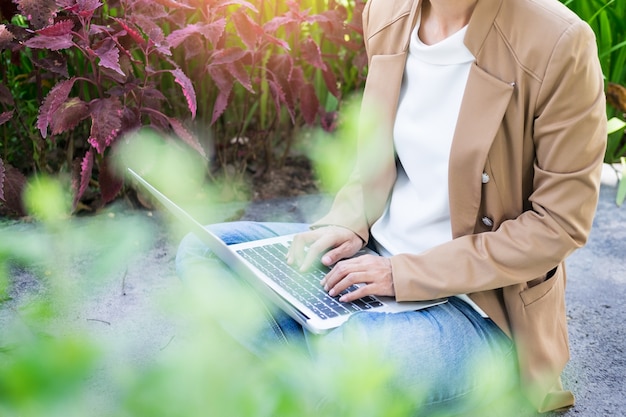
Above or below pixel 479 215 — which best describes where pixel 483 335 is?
below

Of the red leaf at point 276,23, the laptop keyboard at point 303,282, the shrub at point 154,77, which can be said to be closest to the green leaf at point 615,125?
the shrub at point 154,77

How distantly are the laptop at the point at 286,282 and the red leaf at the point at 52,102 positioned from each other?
892 millimetres

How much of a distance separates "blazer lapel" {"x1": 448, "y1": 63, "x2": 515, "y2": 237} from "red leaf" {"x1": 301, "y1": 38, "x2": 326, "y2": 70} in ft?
4.37

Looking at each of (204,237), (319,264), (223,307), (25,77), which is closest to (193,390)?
(223,307)

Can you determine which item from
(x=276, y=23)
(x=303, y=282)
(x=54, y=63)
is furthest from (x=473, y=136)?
(x=54, y=63)

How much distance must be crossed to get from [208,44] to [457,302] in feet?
5.19

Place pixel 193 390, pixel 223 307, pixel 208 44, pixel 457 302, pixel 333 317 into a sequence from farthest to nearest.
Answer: pixel 208 44 → pixel 457 302 → pixel 333 317 → pixel 223 307 → pixel 193 390

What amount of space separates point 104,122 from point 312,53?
2.80 ft

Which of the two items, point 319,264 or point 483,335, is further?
point 319,264

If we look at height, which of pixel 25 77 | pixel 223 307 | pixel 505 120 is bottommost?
pixel 25 77

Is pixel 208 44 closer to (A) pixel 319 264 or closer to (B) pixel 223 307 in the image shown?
(A) pixel 319 264

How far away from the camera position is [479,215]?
1494 mm

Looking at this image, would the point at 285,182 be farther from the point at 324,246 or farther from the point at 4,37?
the point at 324,246

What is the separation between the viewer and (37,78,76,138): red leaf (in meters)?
2.22
